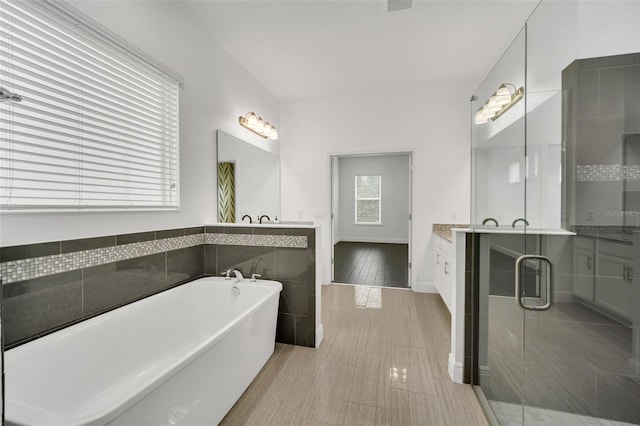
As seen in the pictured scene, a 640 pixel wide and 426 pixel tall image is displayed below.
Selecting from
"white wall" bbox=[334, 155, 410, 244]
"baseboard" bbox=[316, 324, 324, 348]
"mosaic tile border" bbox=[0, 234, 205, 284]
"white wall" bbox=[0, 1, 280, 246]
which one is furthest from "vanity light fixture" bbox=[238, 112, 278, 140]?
"white wall" bbox=[334, 155, 410, 244]

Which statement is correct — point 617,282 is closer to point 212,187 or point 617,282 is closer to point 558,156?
point 558,156

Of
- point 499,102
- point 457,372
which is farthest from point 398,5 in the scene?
point 457,372

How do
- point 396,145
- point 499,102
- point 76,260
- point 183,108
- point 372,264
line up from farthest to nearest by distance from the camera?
point 372,264, point 396,145, point 183,108, point 499,102, point 76,260

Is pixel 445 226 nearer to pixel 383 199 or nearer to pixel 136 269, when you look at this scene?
pixel 136 269

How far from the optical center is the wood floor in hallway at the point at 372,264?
426 centimetres

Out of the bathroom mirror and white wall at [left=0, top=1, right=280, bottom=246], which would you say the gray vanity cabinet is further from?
the bathroom mirror

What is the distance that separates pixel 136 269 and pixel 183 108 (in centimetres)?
135

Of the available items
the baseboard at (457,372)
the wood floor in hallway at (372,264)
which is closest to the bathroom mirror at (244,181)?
the wood floor in hallway at (372,264)

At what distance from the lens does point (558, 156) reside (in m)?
1.26

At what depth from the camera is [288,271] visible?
2.34m

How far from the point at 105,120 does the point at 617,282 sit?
2.80 meters

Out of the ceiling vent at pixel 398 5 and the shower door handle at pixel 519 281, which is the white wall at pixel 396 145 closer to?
the ceiling vent at pixel 398 5

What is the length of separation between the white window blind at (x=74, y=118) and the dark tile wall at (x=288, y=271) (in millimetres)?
736

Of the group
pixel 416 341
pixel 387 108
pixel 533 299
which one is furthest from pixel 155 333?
pixel 387 108
